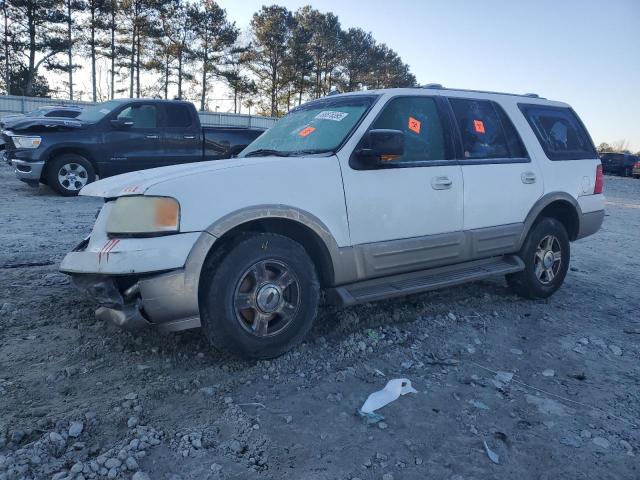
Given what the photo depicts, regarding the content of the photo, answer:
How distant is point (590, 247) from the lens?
25.3 feet

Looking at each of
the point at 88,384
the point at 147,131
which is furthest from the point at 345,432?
the point at 147,131

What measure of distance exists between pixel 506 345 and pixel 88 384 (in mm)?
2872

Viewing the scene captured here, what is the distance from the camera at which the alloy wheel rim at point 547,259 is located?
4730 millimetres

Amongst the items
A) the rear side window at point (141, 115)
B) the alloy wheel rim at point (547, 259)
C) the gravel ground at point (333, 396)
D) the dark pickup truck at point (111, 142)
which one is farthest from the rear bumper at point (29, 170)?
the alloy wheel rim at point (547, 259)

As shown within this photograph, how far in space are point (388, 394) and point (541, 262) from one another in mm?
2570

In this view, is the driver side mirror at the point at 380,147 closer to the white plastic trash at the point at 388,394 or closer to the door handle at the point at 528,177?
the white plastic trash at the point at 388,394

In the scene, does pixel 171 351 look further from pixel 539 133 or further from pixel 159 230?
pixel 539 133

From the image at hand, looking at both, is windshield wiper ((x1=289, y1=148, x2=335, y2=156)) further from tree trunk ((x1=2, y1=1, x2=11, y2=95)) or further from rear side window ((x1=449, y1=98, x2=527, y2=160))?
tree trunk ((x1=2, y1=1, x2=11, y2=95))

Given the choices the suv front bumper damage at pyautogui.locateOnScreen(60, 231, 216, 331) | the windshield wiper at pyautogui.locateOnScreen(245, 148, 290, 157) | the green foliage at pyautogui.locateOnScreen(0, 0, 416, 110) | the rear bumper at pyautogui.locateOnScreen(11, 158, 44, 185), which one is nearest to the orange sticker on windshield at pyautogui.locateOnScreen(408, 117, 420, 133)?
the windshield wiper at pyautogui.locateOnScreen(245, 148, 290, 157)

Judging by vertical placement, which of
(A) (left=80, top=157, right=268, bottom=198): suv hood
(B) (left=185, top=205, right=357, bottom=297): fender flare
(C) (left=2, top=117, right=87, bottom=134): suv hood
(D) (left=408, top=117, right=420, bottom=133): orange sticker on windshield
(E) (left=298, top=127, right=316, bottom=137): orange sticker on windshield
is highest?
(C) (left=2, top=117, right=87, bottom=134): suv hood

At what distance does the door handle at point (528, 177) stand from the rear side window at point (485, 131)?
6.9 inches

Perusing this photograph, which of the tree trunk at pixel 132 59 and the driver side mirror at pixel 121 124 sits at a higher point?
the tree trunk at pixel 132 59

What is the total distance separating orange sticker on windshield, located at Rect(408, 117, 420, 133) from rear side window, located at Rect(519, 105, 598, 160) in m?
1.39

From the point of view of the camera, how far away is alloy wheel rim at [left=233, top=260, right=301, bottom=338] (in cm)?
311
